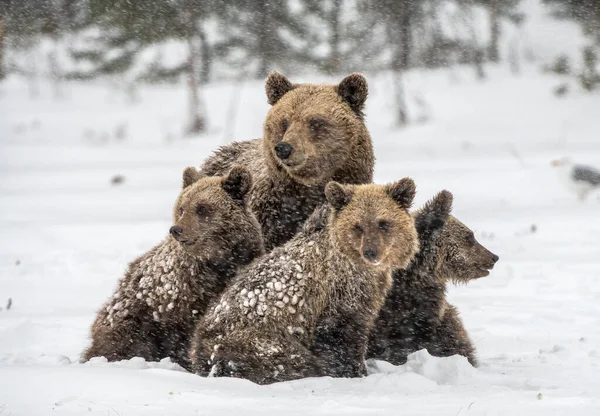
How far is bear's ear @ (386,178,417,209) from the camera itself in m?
6.45

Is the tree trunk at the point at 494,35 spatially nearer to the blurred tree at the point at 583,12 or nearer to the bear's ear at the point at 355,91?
the blurred tree at the point at 583,12

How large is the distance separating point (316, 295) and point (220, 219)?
3.21 feet

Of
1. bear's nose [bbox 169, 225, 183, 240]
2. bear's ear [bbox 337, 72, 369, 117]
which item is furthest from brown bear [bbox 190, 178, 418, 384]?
bear's ear [bbox 337, 72, 369, 117]

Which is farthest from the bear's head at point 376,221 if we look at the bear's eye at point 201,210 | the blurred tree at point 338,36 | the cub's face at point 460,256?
the blurred tree at point 338,36

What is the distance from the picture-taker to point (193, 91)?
29.2m

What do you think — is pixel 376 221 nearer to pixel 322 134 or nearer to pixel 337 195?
pixel 337 195

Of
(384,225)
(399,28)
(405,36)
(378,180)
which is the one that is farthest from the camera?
(405,36)

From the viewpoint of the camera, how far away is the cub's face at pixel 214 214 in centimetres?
659

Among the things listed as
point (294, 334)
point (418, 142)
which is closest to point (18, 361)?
point (294, 334)

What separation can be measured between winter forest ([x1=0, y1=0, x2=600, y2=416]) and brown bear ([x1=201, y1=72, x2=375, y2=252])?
0.06 ft

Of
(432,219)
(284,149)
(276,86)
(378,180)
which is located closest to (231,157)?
(276,86)

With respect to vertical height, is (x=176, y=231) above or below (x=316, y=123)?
below

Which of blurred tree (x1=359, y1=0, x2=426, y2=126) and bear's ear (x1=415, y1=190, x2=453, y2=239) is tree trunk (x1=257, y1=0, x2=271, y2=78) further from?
bear's ear (x1=415, y1=190, x2=453, y2=239)

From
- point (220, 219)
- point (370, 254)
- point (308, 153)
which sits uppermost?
point (308, 153)
